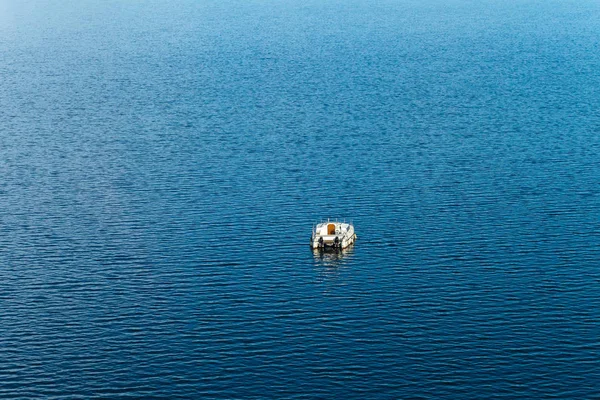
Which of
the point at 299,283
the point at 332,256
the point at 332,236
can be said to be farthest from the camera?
the point at 332,236

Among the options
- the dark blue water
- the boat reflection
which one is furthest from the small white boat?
the dark blue water

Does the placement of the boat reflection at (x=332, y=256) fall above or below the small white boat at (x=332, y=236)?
below

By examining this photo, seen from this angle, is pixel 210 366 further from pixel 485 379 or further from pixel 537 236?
pixel 537 236

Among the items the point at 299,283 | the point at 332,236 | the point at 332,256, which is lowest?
the point at 299,283

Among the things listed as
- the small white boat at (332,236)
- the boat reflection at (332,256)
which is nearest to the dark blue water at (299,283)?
the boat reflection at (332,256)

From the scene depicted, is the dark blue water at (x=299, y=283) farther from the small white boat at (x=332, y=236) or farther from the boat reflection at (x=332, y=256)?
the small white boat at (x=332, y=236)

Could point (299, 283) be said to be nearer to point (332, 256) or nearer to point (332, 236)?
point (332, 256)

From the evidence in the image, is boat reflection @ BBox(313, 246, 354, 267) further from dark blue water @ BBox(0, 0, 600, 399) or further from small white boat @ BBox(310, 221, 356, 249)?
small white boat @ BBox(310, 221, 356, 249)

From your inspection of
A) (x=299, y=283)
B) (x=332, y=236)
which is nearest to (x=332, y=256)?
(x=332, y=236)

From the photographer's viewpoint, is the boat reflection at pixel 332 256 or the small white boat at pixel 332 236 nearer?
the boat reflection at pixel 332 256
